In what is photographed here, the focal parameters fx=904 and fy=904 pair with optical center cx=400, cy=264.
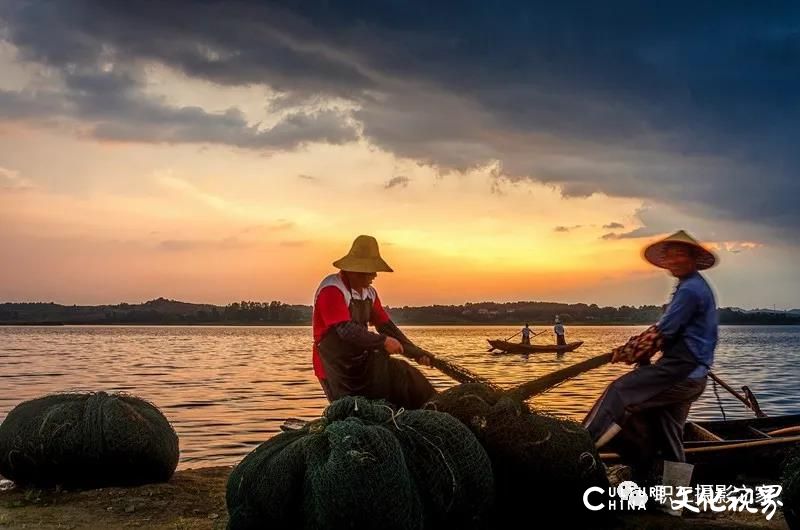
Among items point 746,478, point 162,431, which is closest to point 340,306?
point 162,431

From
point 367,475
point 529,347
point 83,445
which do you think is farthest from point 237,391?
point 529,347

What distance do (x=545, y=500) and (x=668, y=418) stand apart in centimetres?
159

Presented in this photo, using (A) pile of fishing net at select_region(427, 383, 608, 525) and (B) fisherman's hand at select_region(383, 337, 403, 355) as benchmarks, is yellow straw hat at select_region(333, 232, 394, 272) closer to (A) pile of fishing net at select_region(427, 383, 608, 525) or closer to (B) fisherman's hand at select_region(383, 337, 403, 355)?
(B) fisherman's hand at select_region(383, 337, 403, 355)

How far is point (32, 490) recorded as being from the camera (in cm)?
898

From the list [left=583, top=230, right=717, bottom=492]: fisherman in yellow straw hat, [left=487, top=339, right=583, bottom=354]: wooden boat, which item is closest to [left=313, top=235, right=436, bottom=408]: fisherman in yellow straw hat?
[left=583, top=230, right=717, bottom=492]: fisherman in yellow straw hat

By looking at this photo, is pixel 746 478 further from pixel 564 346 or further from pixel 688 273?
pixel 564 346

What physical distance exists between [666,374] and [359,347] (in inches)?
103

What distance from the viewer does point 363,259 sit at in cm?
812

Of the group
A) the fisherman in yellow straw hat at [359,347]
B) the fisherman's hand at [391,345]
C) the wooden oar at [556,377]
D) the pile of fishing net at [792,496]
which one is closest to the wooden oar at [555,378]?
the wooden oar at [556,377]

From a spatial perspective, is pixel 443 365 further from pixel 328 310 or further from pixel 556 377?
pixel 328 310

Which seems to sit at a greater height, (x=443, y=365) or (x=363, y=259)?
(x=363, y=259)

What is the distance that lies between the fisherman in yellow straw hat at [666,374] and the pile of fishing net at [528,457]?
82 centimetres

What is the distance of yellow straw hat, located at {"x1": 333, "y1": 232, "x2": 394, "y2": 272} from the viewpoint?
8.06 meters

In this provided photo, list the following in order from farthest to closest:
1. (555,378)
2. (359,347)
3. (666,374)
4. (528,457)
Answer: (555,378)
(359,347)
(666,374)
(528,457)
